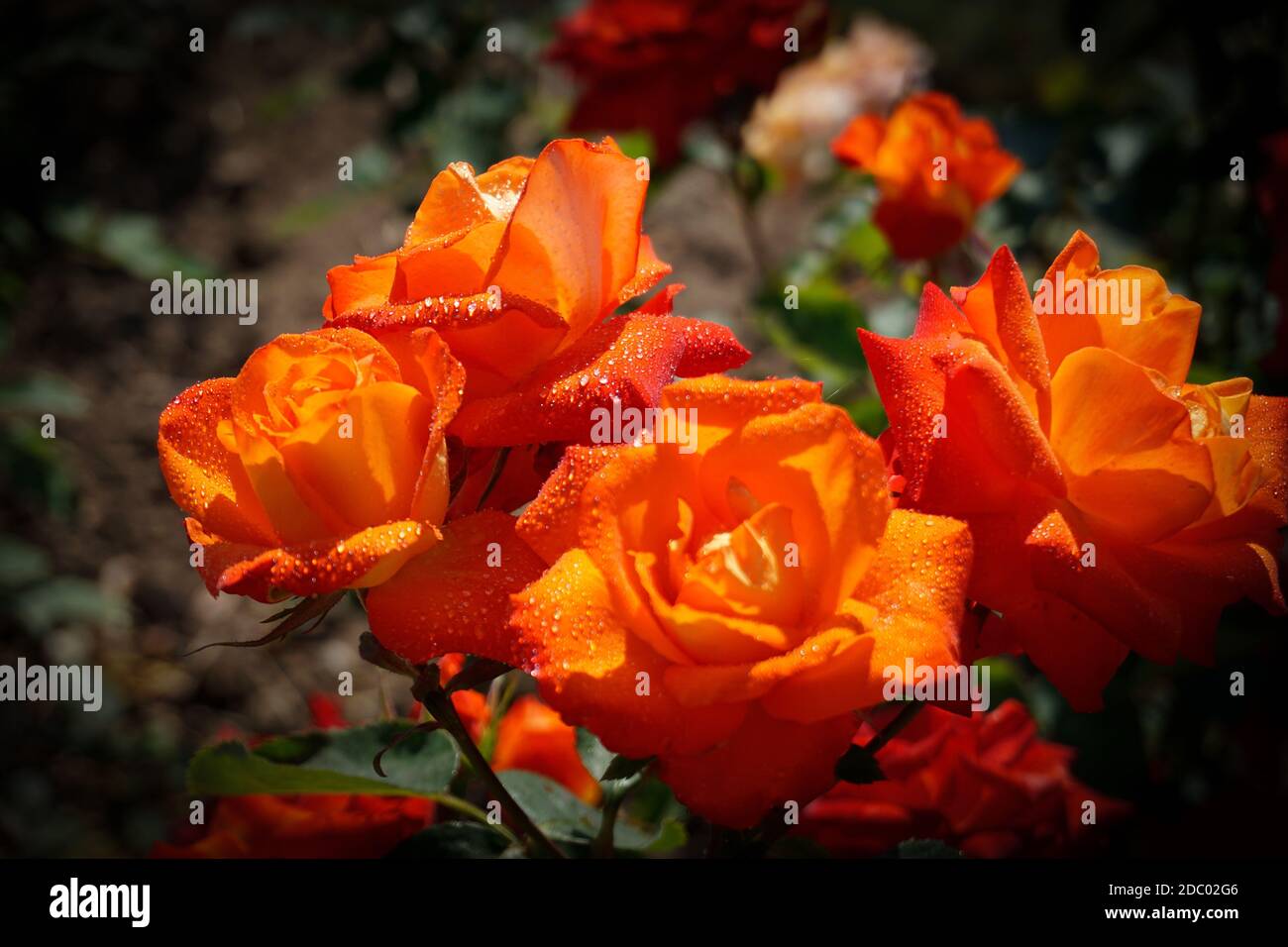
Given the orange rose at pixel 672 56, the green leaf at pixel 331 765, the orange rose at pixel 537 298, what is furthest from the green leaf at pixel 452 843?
the orange rose at pixel 672 56

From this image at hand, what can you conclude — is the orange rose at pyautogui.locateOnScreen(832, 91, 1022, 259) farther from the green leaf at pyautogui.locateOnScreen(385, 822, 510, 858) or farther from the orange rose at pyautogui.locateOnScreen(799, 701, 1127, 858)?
the green leaf at pyautogui.locateOnScreen(385, 822, 510, 858)

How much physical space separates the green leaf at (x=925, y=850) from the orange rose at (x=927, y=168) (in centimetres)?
51

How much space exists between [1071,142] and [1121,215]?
4.1 inches

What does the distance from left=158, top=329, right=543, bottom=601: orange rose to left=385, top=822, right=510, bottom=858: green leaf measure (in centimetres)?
18

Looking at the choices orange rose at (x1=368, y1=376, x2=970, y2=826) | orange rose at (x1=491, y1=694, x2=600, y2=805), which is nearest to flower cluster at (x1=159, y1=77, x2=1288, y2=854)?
orange rose at (x1=368, y1=376, x2=970, y2=826)

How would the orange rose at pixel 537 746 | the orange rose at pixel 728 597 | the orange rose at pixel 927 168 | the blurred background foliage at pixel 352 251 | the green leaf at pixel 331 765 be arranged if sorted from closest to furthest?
the orange rose at pixel 728 597 → the green leaf at pixel 331 765 → the orange rose at pixel 537 746 → the orange rose at pixel 927 168 → the blurred background foliage at pixel 352 251

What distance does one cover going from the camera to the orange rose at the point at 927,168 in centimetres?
93

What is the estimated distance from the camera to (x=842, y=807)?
0.65 metres

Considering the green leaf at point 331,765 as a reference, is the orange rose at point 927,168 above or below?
above

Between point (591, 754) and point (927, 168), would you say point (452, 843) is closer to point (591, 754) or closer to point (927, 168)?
point (591, 754)

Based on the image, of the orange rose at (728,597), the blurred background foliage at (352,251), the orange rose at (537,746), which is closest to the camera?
the orange rose at (728,597)

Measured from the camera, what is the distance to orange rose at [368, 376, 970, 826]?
0.40 metres

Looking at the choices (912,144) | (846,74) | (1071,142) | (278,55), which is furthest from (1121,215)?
(278,55)

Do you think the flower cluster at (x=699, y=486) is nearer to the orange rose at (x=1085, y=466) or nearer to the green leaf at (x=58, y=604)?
the orange rose at (x=1085, y=466)
